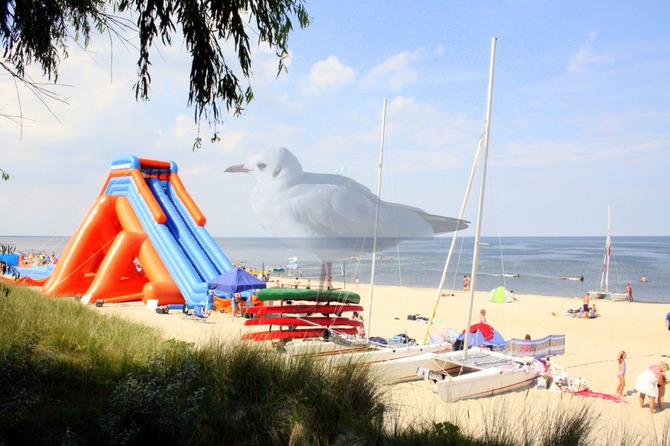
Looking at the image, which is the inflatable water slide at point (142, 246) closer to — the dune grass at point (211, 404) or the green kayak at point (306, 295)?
the green kayak at point (306, 295)

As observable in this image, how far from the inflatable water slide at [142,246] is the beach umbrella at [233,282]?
2.34 ft

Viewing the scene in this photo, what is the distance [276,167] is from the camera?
8.22 meters

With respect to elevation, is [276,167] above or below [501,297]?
above

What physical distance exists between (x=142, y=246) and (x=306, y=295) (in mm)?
8721

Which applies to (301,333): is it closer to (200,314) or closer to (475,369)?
(475,369)

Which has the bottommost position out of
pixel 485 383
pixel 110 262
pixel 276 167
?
pixel 485 383

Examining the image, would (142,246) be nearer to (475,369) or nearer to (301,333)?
(301,333)

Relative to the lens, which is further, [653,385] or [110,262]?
[110,262]

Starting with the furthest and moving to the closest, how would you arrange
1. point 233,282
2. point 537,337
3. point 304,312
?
1. point 537,337
2. point 233,282
3. point 304,312

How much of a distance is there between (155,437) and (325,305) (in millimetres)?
8630

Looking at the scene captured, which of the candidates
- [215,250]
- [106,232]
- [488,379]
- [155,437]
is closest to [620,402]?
[488,379]

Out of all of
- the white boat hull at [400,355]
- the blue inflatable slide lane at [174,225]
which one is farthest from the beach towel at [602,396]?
the blue inflatable slide lane at [174,225]

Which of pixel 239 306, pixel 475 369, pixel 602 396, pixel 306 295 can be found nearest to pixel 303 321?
pixel 306 295

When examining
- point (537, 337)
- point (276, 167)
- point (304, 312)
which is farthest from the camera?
point (537, 337)
